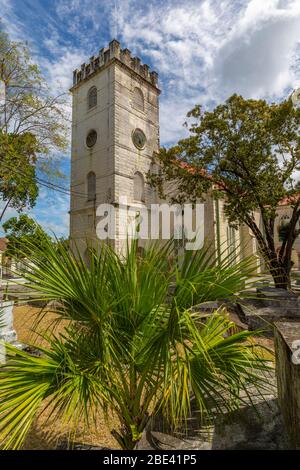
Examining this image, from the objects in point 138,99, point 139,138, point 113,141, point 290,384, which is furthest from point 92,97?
point 290,384

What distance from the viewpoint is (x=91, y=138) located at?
22781 mm

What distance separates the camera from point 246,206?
12688 millimetres

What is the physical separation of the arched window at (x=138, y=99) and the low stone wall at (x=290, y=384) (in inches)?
947

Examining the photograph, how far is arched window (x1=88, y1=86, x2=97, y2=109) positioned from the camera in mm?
22698

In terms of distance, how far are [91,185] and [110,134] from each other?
4.41m

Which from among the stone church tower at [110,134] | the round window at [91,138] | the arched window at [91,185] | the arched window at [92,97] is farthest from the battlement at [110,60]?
the arched window at [91,185]

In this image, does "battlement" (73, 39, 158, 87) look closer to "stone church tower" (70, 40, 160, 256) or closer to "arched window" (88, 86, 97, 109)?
"stone church tower" (70, 40, 160, 256)

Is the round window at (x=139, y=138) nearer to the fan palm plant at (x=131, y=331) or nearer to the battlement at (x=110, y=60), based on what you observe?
the battlement at (x=110, y=60)

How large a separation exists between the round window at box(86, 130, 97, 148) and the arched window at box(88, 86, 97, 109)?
2.37 metres

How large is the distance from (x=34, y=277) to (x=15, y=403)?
2.77 ft

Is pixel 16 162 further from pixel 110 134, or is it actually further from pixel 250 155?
pixel 250 155

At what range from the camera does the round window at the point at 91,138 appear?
22.4 m
